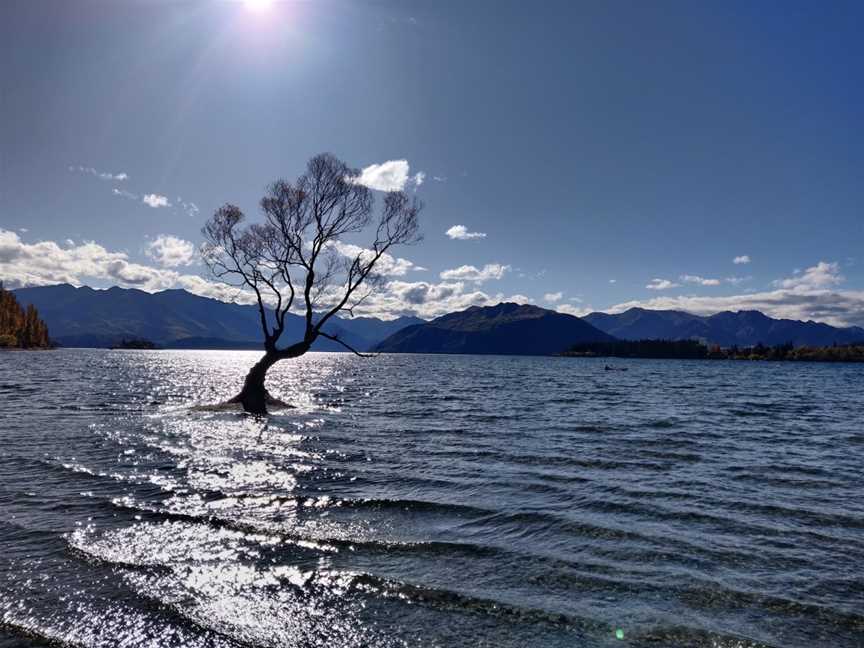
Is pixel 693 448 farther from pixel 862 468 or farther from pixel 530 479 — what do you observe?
pixel 530 479

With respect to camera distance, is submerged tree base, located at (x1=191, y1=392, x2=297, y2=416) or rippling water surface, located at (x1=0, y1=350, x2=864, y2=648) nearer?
rippling water surface, located at (x1=0, y1=350, x2=864, y2=648)

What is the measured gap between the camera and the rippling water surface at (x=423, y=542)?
25.3 feet

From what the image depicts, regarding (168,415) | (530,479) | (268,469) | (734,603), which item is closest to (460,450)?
(530,479)

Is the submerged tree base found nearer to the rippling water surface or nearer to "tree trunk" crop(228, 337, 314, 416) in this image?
"tree trunk" crop(228, 337, 314, 416)

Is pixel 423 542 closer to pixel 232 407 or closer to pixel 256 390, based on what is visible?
pixel 256 390

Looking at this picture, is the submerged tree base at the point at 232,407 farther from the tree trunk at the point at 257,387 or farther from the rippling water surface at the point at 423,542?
the rippling water surface at the point at 423,542

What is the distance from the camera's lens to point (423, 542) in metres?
11.3

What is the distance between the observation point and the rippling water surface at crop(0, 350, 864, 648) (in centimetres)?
771

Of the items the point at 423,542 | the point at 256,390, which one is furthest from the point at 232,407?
the point at 423,542

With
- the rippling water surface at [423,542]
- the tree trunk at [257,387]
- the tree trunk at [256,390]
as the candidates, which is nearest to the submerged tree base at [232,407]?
the tree trunk at [257,387]

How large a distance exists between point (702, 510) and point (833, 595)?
5221mm

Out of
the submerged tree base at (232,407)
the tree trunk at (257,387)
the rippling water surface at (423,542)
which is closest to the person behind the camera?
the rippling water surface at (423,542)

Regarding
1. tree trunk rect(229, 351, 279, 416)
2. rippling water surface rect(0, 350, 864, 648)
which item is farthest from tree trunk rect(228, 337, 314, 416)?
rippling water surface rect(0, 350, 864, 648)

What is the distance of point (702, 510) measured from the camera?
1431 cm
